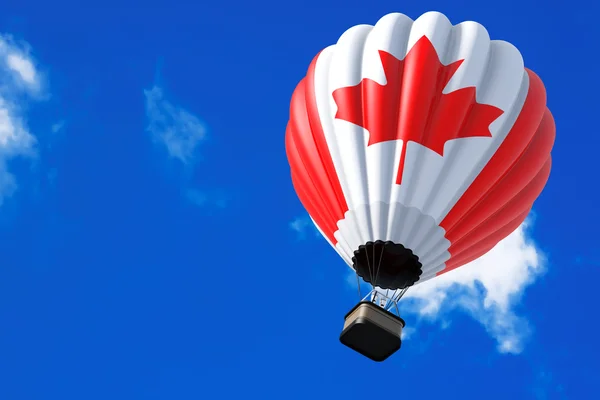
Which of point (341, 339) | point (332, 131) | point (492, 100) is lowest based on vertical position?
point (341, 339)

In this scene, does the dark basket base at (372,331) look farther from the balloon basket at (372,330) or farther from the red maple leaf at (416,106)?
the red maple leaf at (416,106)

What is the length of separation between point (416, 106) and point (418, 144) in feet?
2.19

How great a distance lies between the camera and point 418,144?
Answer: 15828 mm

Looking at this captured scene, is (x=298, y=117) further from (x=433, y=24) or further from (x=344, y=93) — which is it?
(x=433, y=24)

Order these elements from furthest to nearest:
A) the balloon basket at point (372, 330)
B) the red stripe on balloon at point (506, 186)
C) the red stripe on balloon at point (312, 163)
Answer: the red stripe on balloon at point (312, 163) → the red stripe on balloon at point (506, 186) → the balloon basket at point (372, 330)

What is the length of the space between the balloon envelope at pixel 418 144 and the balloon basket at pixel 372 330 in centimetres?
80

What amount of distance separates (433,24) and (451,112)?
1.84 m

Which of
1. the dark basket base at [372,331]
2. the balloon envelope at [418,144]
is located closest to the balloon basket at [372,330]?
the dark basket base at [372,331]

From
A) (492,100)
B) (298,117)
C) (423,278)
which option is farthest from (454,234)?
(298,117)

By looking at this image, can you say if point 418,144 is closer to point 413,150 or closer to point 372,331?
point 413,150

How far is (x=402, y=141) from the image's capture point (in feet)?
52.1

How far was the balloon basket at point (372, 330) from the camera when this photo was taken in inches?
602

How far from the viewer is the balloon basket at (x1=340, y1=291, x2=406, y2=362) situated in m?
15.3

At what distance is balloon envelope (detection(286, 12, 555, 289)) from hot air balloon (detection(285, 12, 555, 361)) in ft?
0.07
